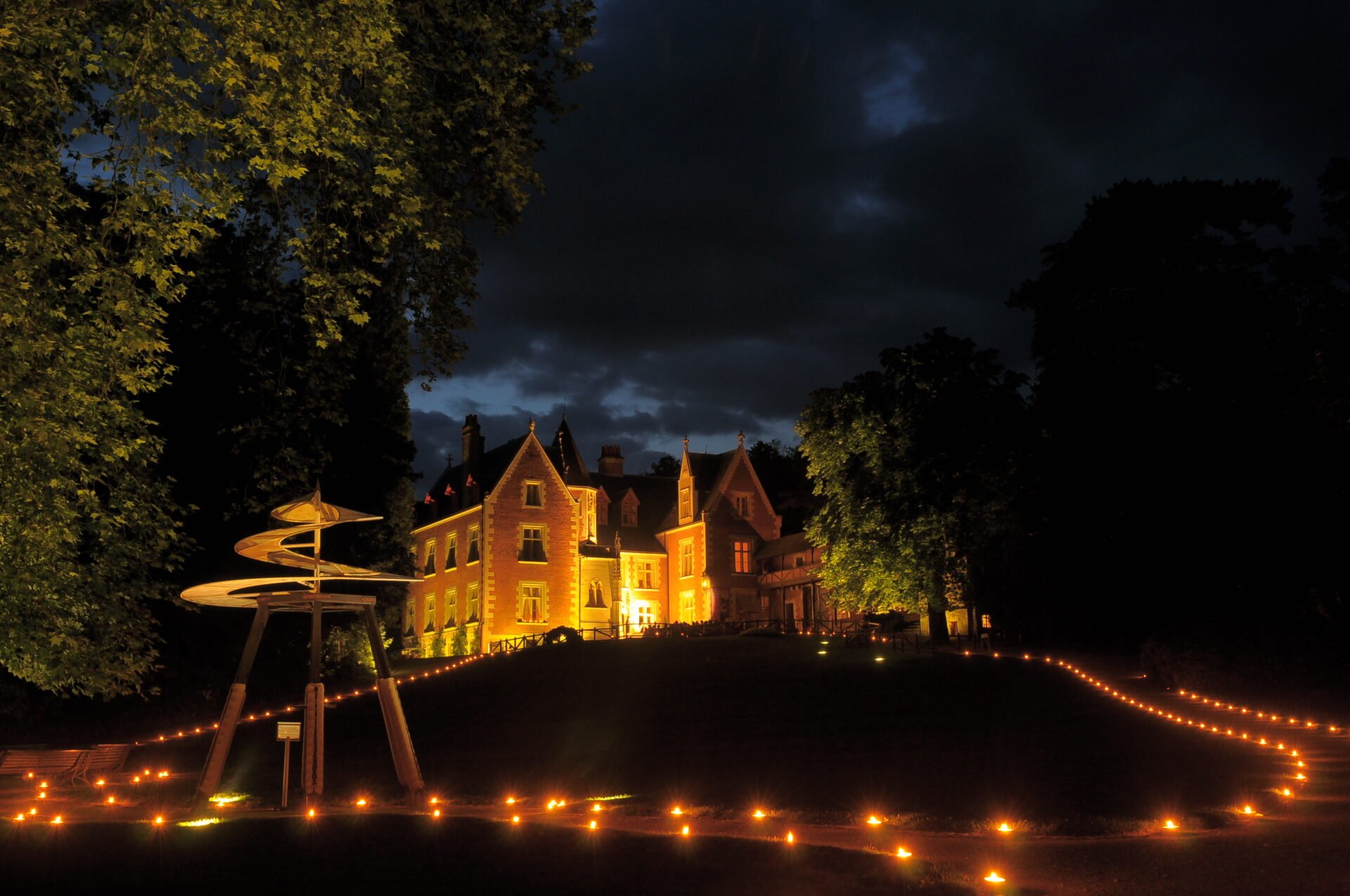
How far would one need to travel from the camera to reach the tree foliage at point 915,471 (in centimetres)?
4322

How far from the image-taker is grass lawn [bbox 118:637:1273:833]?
15.4 metres

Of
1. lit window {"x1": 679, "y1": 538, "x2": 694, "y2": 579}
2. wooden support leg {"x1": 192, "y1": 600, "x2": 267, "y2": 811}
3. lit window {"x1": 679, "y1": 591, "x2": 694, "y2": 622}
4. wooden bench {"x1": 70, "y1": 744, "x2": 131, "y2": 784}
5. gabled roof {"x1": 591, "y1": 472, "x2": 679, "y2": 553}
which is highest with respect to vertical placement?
gabled roof {"x1": 591, "y1": 472, "x2": 679, "y2": 553}

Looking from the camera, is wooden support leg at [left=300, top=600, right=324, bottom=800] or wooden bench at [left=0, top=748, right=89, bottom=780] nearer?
wooden support leg at [left=300, top=600, right=324, bottom=800]

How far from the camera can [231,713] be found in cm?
1559

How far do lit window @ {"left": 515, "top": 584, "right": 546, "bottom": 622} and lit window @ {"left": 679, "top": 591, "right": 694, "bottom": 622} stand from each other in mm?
8301

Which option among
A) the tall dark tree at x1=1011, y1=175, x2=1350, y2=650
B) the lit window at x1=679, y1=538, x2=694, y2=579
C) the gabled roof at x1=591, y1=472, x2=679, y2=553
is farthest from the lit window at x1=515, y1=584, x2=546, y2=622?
the tall dark tree at x1=1011, y1=175, x2=1350, y2=650

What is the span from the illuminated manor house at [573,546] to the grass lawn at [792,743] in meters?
15.8

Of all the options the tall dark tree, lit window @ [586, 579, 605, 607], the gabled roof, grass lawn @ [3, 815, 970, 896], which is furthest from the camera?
the gabled roof

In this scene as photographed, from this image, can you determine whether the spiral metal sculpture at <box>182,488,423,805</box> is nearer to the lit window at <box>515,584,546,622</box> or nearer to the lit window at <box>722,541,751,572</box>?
the lit window at <box>515,584,546,622</box>

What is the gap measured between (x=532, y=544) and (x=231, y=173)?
1812 inches

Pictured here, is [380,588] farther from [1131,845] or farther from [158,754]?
[1131,845]

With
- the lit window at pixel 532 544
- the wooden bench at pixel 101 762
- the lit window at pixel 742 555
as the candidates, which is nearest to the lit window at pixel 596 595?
the lit window at pixel 532 544

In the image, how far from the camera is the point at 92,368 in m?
13.7

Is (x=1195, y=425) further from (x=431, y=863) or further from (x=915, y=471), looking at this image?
(x=431, y=863)
